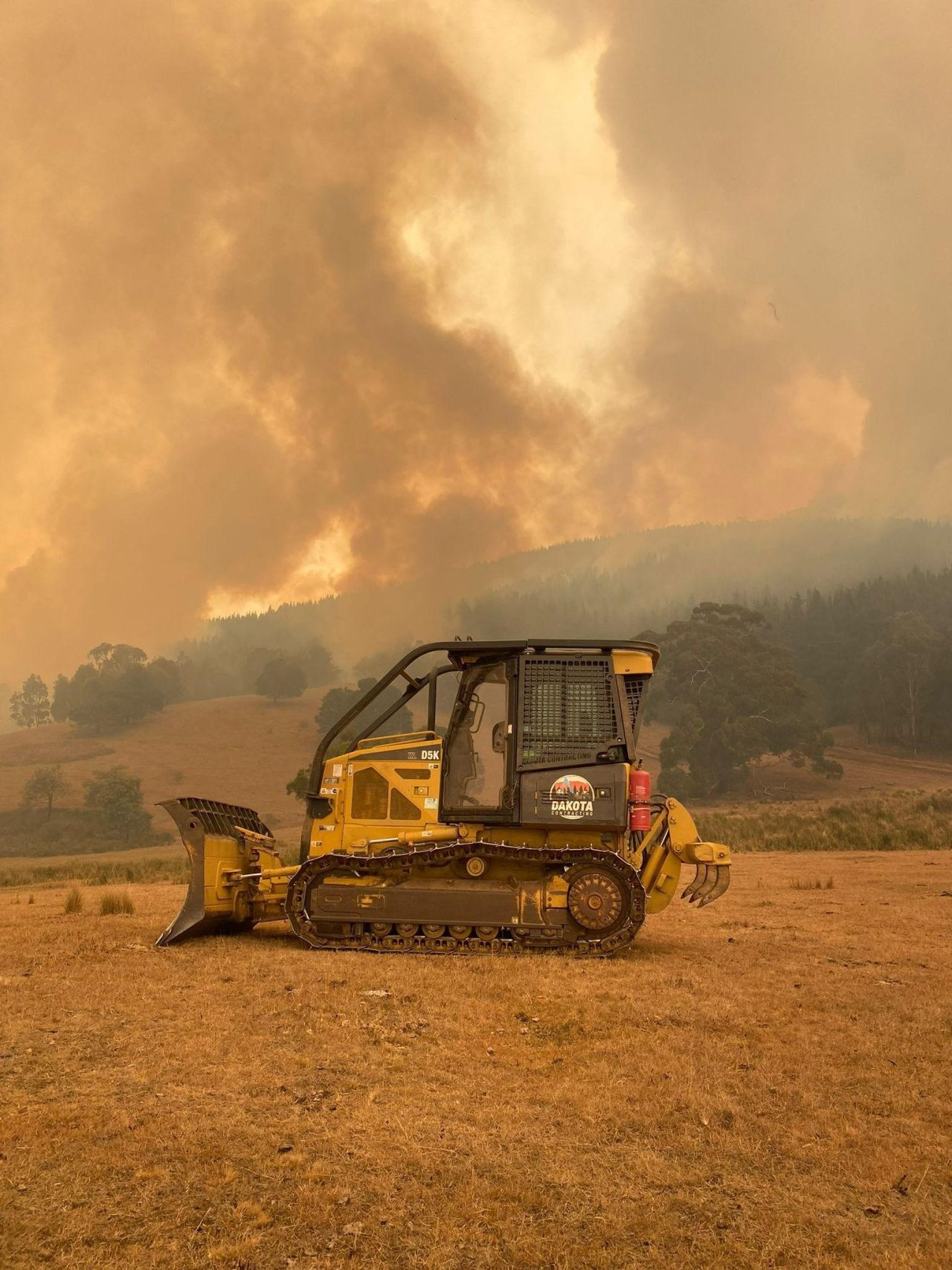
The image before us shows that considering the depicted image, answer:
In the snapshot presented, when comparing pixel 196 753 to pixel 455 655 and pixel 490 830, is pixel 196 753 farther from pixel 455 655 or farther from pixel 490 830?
pixel 490 830

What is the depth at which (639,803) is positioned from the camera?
11.8m

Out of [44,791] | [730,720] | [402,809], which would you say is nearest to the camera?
[402,809]

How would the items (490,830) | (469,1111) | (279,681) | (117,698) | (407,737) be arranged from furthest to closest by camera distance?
1. (279,681)
2. (117,698)
3. (407,737)
4. (490,830)
5. (469,1111)

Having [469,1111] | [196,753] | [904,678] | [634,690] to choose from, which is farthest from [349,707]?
[469,1111]

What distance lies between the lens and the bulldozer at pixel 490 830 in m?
11.2

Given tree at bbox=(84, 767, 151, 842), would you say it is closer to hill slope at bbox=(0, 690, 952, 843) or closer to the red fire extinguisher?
hill slope at bbox=(0, 690, 952, 843)

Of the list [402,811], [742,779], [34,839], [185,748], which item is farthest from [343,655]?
[402,811]

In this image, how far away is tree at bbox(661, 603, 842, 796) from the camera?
7200cm

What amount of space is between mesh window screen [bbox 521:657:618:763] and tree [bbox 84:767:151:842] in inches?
2714

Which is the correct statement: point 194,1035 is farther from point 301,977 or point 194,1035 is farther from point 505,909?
point 505,909

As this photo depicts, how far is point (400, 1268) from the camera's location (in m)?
3.98

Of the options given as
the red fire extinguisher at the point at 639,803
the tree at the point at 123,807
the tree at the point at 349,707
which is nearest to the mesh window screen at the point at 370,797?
the red fire extinguisher at the point at 639,803

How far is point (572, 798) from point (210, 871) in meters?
4.66

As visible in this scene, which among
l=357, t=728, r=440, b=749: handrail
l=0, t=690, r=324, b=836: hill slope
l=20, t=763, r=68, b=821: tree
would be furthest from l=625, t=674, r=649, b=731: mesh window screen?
l=20, t=763, r=68, b=821: tree
